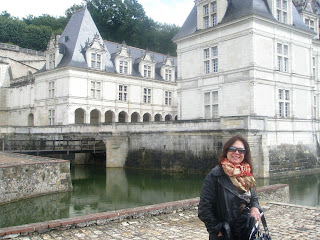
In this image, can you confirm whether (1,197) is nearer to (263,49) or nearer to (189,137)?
(189,137)

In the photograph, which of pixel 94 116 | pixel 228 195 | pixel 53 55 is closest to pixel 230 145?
pixel 228 195

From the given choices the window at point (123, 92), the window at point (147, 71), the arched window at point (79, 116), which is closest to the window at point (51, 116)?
the arched window at point (79, 116)

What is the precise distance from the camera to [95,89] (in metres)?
33.0

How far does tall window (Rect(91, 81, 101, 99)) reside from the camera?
108 feet

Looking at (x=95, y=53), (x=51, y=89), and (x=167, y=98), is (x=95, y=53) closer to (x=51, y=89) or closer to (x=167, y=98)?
(x=51, y=89)

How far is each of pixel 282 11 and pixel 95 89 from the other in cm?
1715

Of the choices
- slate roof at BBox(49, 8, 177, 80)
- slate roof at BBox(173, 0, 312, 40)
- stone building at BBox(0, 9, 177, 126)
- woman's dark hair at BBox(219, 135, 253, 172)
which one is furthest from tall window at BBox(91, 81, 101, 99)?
woman's dark hair at BBox(219, 135, 253, 172)

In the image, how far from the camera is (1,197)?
12.3 m

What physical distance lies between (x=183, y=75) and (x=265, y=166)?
9.41 metres

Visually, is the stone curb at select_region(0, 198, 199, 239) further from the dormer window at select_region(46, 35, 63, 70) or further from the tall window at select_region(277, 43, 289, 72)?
the dormer window at select_region(46, 35, 63, 70)

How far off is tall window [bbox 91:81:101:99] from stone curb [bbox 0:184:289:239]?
1006 inches

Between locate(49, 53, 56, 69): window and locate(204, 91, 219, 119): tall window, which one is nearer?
locate(204, 91, 219, 119): tall window

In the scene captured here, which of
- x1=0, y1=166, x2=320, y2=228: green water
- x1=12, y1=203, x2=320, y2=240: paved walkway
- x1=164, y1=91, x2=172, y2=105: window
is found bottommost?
x1=0, y1=166, x2=320, y2=228: green water

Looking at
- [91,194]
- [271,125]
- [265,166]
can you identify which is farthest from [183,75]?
[91,194]
